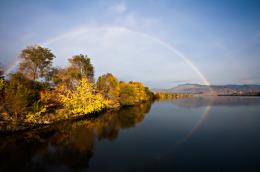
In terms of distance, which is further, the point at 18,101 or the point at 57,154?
the point at 18,101

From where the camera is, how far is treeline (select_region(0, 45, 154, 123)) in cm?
3289

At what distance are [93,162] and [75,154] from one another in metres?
3.54

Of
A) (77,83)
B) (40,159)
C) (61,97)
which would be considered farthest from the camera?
(77,83)

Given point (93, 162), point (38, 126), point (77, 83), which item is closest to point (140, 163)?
point (93, 162)

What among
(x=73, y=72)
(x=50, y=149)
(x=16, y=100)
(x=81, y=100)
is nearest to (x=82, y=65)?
(x=73, y=72)

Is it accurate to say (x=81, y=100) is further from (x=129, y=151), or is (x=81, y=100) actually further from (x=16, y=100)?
(x=129, y=151)

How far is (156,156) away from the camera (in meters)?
20.4

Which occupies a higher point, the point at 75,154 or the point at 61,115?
the point at 61,115

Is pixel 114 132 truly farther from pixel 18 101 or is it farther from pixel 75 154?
pixel 18 101

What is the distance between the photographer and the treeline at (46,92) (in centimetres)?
3289

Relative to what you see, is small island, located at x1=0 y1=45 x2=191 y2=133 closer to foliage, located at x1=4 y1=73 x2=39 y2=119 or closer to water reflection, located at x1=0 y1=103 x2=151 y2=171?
foliage, located at x1=4 y1=73 x2=39 y2=119

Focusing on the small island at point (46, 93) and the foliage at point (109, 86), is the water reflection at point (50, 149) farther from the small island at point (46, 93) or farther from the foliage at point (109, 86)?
the foliage at point (109, 86)

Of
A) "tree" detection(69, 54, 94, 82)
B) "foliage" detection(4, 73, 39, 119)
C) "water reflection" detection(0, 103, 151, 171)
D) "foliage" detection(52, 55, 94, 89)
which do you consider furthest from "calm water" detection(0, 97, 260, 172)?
"tree" detection(69, 54, 94, 82)

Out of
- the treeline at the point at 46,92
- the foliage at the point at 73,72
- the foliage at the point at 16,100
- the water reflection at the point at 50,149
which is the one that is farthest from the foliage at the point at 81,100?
the water reflection at the point at 50,149
